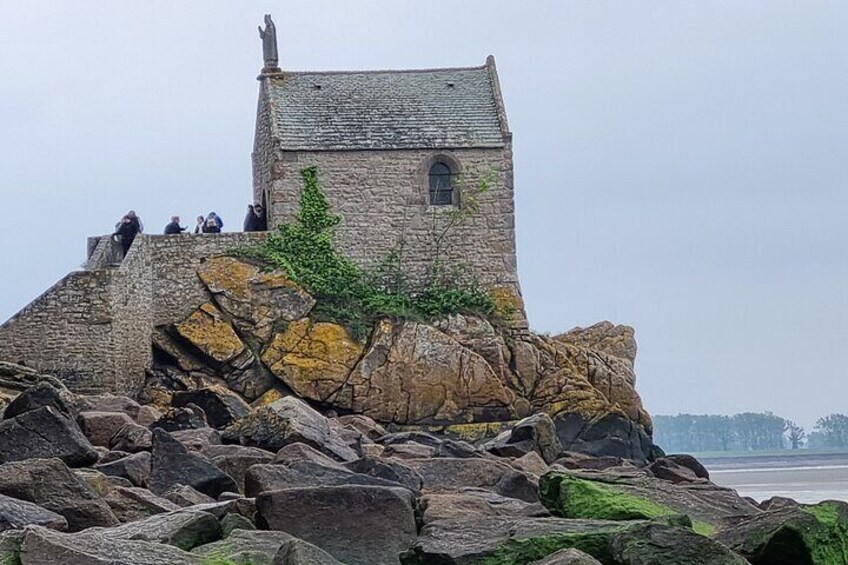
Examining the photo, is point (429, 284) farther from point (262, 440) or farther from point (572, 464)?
point (262, 440)

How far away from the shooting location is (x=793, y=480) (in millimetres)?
68312

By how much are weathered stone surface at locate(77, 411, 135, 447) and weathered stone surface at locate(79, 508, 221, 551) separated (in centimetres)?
689

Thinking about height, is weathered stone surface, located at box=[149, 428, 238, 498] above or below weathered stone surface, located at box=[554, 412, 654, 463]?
below

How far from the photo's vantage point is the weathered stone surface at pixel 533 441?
25047 millimetres

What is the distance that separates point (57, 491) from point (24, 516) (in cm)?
98

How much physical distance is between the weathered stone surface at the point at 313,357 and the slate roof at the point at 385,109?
446 centimetres

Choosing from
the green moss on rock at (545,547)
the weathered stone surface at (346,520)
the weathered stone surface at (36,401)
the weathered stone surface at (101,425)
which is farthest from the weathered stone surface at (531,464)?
the green moss on rock at (545,547)

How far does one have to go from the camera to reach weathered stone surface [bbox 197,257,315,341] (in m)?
36.3

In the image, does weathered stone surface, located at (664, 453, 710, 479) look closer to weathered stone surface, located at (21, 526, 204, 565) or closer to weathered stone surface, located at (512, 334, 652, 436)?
weathered stone surface, located at (512, 334, 652, 436)

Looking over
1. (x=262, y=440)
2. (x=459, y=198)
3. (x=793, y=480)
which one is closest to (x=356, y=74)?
(x=459, y=198)

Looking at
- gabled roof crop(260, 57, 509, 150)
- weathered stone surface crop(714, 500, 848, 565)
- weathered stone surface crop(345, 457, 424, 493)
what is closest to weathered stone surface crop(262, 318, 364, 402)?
gabled roof crop(260, 57, 509, 150)

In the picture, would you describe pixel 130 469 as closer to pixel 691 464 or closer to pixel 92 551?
pixel 92 551

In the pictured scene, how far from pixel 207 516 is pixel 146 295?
2363cm

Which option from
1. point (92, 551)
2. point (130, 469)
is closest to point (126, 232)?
point (130, 469)
